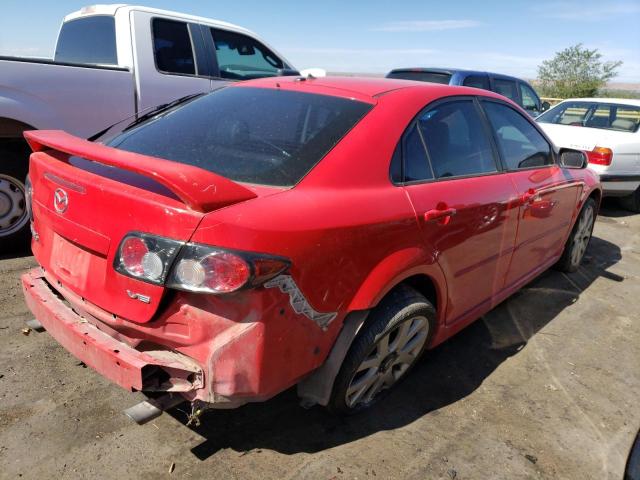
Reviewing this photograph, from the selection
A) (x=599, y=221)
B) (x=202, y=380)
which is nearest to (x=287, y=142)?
(x=202, y=380)

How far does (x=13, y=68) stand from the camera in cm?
385

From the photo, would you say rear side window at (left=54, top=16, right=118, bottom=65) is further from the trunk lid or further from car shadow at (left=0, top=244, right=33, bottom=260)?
the trunk lid

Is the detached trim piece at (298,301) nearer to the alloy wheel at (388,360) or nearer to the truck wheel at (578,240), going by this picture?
the alloy wheel at (388,360)

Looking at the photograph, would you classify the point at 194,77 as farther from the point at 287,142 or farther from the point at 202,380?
the point at 202,380

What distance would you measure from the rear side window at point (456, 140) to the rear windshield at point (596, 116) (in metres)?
5.38

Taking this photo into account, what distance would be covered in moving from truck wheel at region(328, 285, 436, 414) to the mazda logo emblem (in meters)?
1.34

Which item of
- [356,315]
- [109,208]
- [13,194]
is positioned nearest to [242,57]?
[13,194]

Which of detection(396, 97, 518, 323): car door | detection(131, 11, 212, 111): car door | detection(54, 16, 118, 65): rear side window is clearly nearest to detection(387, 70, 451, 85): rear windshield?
detection(131, 11, 212, 111): car door

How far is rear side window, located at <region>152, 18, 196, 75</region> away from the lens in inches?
195

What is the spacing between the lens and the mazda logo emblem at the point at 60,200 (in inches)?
82.7

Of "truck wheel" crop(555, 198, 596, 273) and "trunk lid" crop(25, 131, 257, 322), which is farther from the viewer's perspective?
"truck wheel" crop(555, 198, 596, 273)

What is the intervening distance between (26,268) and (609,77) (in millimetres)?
37044

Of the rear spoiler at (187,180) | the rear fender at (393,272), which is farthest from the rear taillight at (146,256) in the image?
the rear fender at (393,272)

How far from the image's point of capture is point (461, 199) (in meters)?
2.63
